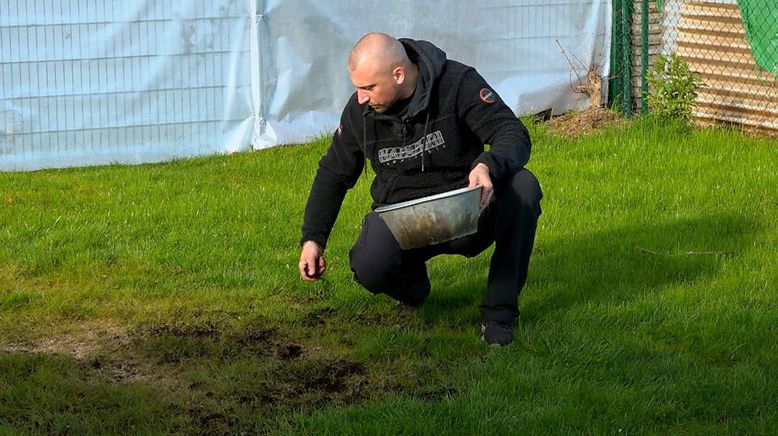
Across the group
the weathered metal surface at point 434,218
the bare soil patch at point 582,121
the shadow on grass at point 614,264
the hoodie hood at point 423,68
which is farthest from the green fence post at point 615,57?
the weathered metal surface at point 434,218

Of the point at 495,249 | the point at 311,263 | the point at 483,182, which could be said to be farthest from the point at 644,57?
the point at 483,182

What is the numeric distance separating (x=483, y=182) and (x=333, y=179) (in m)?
1.02

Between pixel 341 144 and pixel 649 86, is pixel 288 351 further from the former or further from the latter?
pixel 649 86

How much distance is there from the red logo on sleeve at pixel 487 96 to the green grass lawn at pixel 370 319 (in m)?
1.09

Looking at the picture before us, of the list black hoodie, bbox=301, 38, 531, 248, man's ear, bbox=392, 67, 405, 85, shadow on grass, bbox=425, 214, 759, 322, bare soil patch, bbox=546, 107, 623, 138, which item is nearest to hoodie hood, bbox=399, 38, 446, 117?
black hoodie, bbox=301, 38, 531, 248

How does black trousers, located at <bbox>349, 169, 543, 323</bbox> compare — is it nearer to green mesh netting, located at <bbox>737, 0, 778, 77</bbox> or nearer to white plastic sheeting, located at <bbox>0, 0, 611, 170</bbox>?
green mesh netting, located at <bbox>737, 0, 778, 77</bbox>

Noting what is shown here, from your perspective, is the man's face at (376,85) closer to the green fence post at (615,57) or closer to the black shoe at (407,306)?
the black shoe at (407,306)

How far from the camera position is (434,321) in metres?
6.01

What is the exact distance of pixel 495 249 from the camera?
18.3 feet

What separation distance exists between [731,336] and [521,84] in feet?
19.7

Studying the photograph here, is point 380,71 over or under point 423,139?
over

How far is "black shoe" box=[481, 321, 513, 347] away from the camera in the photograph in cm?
554

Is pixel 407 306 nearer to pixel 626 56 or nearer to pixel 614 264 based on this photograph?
pixel 614 264

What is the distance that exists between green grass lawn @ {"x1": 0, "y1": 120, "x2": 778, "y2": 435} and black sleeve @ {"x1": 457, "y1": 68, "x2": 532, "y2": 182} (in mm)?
885
